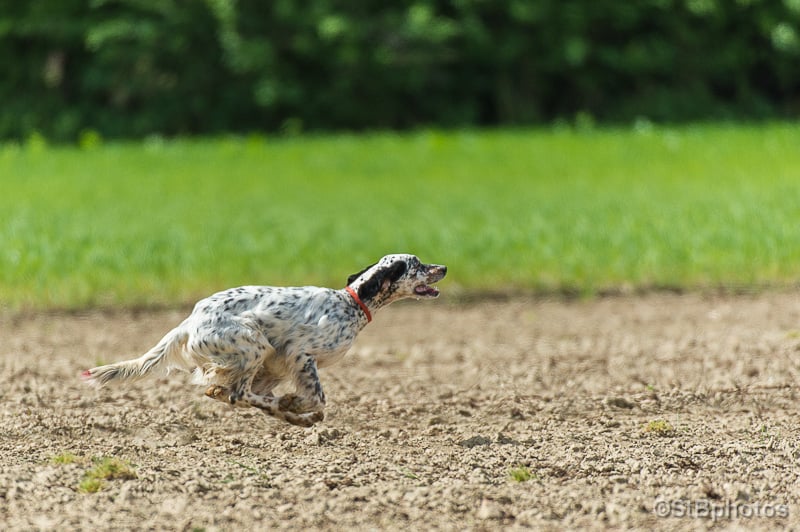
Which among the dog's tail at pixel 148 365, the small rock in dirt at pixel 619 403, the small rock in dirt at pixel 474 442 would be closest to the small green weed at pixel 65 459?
the dog's tail at pixel 148 365

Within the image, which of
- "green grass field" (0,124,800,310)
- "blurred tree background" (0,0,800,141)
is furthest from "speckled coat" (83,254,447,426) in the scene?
"blurred tree background" (0,0,800,141)

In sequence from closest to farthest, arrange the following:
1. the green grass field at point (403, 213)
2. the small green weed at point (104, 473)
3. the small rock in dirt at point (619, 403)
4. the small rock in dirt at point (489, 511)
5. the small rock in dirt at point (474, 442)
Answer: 1. the small rock in dirt at point (489, 511)
2. the small green weed at point (104, 473)
3. the small rock in dirt at point (474, 442)
4. the small rock in dirt at point (619, 403)
5. the green grass field at point (403, 213)

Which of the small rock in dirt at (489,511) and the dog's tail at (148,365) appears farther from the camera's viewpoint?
the dog's tail at (148,365)

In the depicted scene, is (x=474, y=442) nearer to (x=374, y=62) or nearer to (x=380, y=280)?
(x=380, y=280)

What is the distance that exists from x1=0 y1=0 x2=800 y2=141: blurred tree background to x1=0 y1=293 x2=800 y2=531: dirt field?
1586 centimetres

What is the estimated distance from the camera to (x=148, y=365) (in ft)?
16.0

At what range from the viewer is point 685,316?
848 cm

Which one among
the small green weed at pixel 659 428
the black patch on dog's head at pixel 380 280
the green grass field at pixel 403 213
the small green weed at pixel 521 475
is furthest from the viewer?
the green grass field at pixel 403 213

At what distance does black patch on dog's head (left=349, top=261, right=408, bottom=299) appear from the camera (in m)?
4.91

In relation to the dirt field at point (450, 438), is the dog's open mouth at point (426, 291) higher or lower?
higher

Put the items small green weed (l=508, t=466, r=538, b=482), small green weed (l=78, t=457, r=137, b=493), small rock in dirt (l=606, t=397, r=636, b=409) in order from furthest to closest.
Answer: small rock in dirt (l=606, t=397, r=636, b=409), small green weed (l=508, t=466, r=538, b=482), small green weed (l=78, t=457, r=137, b=493)

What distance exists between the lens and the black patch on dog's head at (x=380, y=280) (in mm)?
4910

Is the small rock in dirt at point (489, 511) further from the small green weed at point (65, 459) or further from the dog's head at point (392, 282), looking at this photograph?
the small green weed at point (65, 459)

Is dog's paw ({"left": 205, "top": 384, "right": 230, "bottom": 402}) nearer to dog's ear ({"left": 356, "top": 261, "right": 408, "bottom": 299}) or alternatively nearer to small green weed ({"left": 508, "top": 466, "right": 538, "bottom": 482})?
dog's ear ({"left": 356, "top": 261, "right": 408, "bottom": 299})
